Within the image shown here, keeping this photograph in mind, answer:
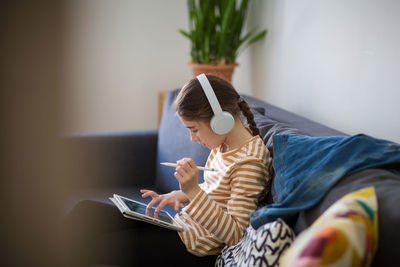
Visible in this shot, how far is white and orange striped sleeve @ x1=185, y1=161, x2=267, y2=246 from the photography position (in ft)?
3.91

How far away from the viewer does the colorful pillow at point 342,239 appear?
66 cm

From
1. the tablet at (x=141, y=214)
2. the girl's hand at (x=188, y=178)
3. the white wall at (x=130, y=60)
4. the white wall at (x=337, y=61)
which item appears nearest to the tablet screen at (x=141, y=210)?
the tablet at (x=141, y=214)

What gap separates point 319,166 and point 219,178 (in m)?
0.38

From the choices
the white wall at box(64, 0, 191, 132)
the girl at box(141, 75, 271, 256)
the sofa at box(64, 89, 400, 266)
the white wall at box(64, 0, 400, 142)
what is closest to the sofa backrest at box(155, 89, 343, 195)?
the sofa at box(64, 89, 400, 266)

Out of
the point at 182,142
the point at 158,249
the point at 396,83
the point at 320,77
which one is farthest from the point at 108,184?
the point at 396,83

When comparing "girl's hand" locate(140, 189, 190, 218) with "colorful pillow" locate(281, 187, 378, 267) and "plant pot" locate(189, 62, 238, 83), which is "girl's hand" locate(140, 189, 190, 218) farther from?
"plant pot" locate(189, 62, 238, 83)

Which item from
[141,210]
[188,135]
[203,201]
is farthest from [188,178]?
[188,135]

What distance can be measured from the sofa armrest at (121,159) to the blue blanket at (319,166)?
1.19 meters

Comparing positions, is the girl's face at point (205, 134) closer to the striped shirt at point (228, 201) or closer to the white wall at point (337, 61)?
the striped shirt at point (228, 201)

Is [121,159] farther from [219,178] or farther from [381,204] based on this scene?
[381,204]

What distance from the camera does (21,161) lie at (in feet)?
0.87

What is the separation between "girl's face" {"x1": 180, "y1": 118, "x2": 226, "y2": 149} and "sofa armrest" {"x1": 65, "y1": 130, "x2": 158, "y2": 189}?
3.07 feet

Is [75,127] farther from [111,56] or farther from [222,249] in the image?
[111,56]

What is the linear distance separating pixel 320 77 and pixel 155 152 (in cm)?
93
